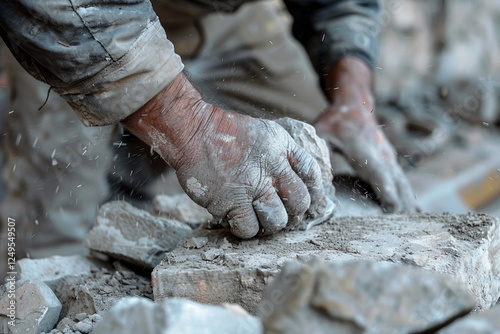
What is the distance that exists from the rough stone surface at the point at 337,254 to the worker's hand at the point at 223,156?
14 cm

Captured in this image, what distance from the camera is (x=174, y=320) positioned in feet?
3.32

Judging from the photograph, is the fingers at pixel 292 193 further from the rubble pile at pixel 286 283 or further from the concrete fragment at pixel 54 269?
the concrete fragment at pixel 54 269

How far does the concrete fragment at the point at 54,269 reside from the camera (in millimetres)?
2033

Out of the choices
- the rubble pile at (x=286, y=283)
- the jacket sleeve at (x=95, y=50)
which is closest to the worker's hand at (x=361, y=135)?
the rubble pile at (x=286, y=283)

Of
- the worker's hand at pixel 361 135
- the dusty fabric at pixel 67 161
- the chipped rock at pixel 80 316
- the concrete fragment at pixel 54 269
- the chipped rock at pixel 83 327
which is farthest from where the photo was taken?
the dusty fabric at pixel 67 161

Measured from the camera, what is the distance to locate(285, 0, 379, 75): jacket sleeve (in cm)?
322

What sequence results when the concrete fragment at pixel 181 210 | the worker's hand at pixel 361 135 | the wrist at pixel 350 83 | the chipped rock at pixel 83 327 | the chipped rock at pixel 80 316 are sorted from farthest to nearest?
the wrist at pixel 350 83, the worker's hand at pixel 361 135, the concrete fragment at pixel 181 210, the chipped rock at pixel 80 316, the chipped rock at pixel 83 327

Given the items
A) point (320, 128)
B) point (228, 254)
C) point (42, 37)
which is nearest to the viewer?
point (42, 37)

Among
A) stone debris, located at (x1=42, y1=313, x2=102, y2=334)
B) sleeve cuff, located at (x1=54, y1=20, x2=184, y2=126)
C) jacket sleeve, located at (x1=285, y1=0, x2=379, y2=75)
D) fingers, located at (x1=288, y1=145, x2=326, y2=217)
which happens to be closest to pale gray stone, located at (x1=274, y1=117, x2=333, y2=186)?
fingers, located at (x1=288, y1=145, x2=326, y2=217)

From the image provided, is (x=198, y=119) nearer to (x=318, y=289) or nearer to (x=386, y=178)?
(x=318, y=289)

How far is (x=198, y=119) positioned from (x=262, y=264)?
0.54 meters

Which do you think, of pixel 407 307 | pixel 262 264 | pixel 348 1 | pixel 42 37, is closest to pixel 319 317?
pixel 407 307

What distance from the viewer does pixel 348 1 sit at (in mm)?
3318

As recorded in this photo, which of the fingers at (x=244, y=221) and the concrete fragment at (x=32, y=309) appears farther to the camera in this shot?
the fingers at (x=244, y=221)
